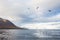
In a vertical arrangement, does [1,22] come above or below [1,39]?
above

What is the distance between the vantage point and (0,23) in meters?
94.1

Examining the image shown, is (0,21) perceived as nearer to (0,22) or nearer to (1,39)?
(0,22)

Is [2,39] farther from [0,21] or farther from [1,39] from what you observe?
[0,21]

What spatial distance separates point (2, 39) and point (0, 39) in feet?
6.00

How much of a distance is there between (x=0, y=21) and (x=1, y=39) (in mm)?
37309

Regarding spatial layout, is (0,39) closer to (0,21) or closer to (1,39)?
(1,39)

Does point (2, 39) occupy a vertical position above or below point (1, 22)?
below

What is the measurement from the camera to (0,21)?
94750 millimetres

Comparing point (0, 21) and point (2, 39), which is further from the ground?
point (0, 21)

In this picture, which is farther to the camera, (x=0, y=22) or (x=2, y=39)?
(x=0, y=22)

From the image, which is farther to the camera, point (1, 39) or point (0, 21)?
point (0, 21)

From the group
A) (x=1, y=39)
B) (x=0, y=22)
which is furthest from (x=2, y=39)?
(x=0, y=22)

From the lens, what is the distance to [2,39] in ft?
189

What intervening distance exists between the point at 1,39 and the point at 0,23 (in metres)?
36.5
